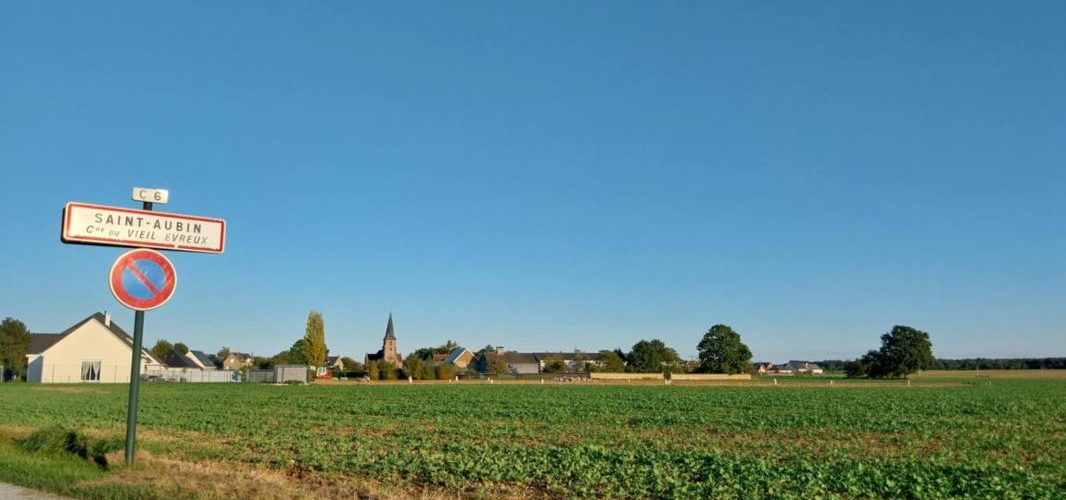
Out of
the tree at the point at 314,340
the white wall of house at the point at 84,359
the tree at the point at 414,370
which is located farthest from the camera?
the tree at the point at 314,340

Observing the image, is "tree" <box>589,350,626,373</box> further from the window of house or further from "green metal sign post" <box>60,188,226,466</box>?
"green metal sign post" <box>60,188,226,466</box>

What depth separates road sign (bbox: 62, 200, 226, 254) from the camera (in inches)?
414

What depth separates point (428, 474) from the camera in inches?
507

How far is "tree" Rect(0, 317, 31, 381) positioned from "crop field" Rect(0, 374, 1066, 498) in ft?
237

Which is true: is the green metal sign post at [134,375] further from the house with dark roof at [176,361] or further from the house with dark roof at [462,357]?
the house with dark roof at [462,357]

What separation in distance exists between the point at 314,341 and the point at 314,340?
0.18 meters

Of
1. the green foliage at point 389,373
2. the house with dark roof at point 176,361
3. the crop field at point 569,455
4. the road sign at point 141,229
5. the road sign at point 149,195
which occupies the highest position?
the road sign at point 149,195

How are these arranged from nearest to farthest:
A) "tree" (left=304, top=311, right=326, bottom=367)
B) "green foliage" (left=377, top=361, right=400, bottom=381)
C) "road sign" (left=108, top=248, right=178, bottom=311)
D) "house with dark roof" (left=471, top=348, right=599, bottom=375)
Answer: "road sign" (left=108, top=248, right=178, bottom=311), "green foliage" (left=377, top=361, right=400, bottom=381), "tree" (left=304, top=311, right=326, bottom=367), "house with dark roof" (left=471, top=348, right=599, bottom=375)

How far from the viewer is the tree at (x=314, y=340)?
126m

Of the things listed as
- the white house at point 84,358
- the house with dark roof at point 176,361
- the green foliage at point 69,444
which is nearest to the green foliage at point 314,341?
the house with dark roof at point 176,361

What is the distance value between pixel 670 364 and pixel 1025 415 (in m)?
107

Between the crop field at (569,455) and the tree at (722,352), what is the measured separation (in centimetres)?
10371

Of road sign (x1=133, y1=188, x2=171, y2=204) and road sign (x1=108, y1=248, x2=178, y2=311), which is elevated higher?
road sign (x1=133, y1=188, x2=171, y2=204)

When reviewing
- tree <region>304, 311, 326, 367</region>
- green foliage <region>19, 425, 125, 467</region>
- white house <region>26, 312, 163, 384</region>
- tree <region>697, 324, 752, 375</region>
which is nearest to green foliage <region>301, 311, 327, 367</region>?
tree <region>304, 311, 326, 367</region>
